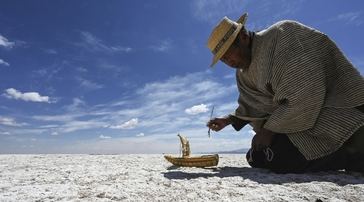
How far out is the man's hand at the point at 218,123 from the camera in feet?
14.9

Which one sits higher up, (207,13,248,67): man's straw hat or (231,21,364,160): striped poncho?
(207,13,248,67): man's straw hat

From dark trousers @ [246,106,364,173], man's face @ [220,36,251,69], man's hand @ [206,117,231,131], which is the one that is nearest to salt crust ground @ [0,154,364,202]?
dark trousers @ [246,106,364,173]

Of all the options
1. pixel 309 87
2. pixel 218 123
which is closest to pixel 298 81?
pixel 309 87

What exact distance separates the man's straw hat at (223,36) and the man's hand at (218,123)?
2.78 ft

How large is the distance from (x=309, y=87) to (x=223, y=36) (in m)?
1.16

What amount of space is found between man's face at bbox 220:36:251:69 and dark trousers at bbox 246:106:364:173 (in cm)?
99

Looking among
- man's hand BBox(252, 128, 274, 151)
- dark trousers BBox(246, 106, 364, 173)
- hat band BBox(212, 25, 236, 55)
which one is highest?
hat band BBox(212, 25, 236, 55)

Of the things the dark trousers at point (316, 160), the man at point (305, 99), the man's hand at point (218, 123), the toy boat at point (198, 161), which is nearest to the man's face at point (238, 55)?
the man at point (305, 99)

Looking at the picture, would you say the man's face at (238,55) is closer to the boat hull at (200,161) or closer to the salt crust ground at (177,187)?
the boat hull at (200,161)

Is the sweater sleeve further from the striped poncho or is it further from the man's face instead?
the man's face

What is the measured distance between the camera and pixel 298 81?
3.39 m

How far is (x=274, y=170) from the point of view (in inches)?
143

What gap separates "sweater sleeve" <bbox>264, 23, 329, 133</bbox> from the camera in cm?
337

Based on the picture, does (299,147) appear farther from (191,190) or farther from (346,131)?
(191,190)
